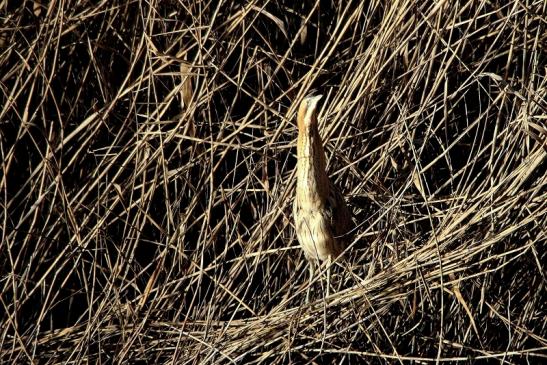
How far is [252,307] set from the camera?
10.5 ft

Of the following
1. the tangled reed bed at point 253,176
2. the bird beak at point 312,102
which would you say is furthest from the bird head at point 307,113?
the tangled reed bed at point 253,176

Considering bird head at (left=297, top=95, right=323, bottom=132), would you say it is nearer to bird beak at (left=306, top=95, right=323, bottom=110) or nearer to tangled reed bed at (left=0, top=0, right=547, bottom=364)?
bird beak at (left=306, top=95, right=323, bottom=110)

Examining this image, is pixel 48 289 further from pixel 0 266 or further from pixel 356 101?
pixel 356 101

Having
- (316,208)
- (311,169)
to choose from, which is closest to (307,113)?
(311,169)

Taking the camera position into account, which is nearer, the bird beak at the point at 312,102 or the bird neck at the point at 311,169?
the bird beak at the point at 312,102

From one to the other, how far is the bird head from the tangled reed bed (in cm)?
21

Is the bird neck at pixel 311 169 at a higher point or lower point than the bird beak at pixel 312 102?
lower

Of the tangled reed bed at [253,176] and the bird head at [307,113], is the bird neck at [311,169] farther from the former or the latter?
the tangled reed bed at [253,176]

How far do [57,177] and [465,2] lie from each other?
127cm

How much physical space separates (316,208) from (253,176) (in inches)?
9.5

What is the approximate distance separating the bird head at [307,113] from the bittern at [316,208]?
0.03 meters

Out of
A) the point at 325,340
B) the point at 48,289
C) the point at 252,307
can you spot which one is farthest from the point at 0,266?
the point at 325,340

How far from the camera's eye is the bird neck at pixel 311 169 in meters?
Answer: 2.89

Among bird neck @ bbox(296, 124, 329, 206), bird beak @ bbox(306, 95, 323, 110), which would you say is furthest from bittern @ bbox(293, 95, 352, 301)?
bird beak @ bbox(306, 95, 323, 110)
